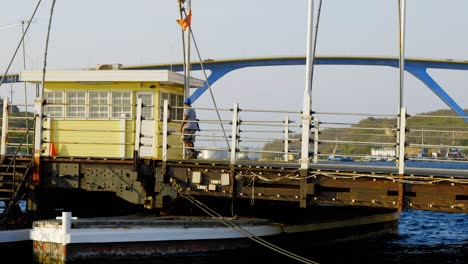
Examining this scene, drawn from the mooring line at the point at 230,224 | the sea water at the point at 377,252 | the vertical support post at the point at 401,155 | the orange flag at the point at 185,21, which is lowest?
the sea water at the point at 377,252

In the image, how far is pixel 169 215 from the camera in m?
16.5

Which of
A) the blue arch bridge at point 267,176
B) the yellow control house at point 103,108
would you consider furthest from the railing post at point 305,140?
the yellow control house at point 103,108

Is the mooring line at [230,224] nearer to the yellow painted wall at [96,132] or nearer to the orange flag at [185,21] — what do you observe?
the yellow painted wall at [96,132]

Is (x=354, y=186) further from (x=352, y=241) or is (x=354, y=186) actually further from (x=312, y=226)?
(x=352, y=241)

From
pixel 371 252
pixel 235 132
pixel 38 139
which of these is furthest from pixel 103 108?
pixel 371 252

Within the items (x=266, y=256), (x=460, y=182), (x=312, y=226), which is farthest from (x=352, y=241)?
(x=460, y=182)

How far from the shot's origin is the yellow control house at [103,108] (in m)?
18.1

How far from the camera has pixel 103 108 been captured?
61.3ft

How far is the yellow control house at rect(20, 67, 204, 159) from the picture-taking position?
18.1m

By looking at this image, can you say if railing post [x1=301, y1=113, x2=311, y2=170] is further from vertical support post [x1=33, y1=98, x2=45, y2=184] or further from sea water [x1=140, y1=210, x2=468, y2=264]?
vertical support post [x1=33, y1=98, x2=45, y2=184]

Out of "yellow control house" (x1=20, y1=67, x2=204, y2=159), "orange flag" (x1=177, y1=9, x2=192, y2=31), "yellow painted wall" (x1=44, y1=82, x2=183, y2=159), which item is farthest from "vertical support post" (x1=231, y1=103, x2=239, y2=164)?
"orange flag" (x1=177, y1=9, x2=192, y2=31)

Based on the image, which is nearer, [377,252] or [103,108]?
[377,252]

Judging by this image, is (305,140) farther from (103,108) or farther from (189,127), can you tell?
(103,108)

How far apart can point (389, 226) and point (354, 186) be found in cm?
834
